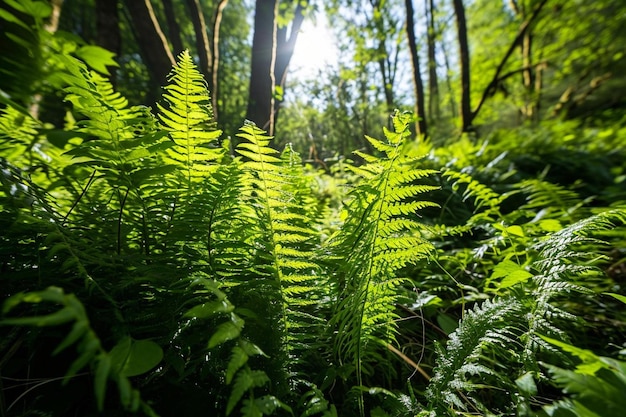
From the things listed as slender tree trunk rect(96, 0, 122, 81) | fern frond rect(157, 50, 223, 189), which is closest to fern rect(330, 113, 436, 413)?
fern frond rect(157, 50, 223, 189)

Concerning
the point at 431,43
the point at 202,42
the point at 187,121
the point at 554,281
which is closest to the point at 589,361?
the point at 554,281

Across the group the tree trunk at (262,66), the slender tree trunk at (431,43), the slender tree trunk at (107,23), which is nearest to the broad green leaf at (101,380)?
the tree trunk at (262,66)

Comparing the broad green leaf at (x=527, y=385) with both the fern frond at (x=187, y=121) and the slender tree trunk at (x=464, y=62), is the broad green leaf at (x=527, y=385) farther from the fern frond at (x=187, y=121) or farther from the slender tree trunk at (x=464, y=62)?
the slender tree trunk at (x=464, y=62)

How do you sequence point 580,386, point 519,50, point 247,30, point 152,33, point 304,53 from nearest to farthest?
point 580,386 → point 152,33 → point 304,53 → point 519,50 → point 247,30

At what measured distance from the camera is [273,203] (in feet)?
2.06

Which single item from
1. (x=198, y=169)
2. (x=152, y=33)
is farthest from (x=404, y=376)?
(x=152, y=33)

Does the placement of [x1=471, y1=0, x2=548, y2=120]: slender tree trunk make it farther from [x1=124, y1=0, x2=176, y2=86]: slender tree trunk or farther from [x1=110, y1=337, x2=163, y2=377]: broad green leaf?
[x1=110, y1=337, x2=163, y2=377]: broad green leaf

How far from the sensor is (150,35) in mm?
A: 2363

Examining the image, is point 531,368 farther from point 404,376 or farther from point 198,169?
point 198,169

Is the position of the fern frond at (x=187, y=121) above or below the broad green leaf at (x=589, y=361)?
above

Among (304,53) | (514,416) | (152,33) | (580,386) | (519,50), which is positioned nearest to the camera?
(580,386)

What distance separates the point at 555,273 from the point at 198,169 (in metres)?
0.96

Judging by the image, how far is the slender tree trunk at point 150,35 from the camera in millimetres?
2334

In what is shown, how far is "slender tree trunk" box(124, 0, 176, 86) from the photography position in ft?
7.66
